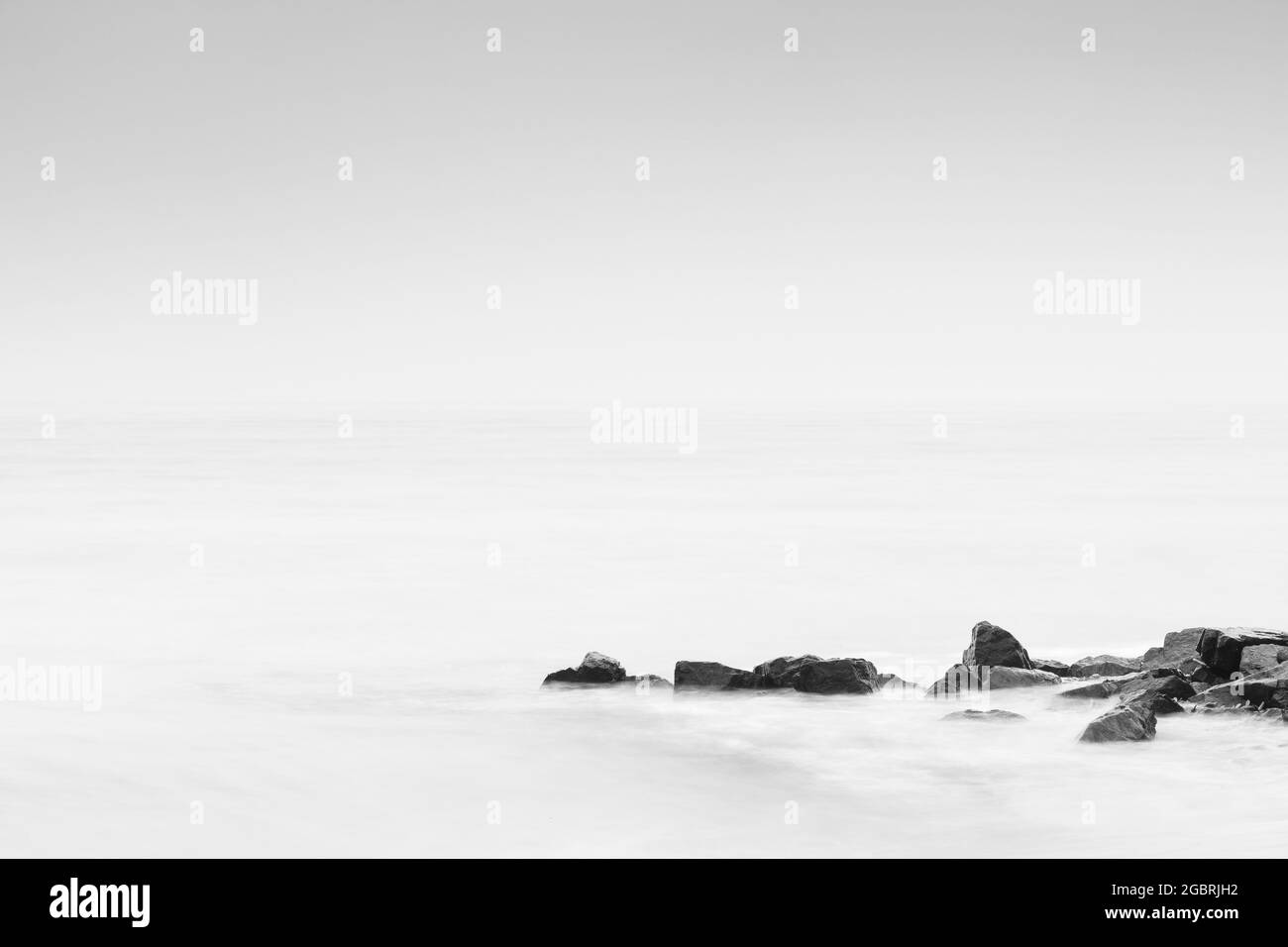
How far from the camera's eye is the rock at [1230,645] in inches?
423

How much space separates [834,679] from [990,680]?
1.29 m

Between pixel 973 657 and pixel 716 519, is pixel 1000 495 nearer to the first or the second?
pixel 716 519

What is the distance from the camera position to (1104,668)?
11867 mm

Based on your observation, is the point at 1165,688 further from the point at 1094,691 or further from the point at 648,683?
the point at 648,683

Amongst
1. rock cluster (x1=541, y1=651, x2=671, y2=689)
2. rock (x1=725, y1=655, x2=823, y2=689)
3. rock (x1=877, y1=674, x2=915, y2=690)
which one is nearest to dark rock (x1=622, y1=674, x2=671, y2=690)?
rock cluster (x1=541, y1=651, x2=671, y2=689)

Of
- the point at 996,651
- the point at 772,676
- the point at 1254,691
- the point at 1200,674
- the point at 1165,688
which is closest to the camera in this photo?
the point at 1254,691

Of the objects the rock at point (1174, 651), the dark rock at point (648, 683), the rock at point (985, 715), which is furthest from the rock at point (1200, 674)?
the dark rock at point (648, 683)

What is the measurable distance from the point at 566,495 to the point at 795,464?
15.9 m

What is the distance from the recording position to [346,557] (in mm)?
23750

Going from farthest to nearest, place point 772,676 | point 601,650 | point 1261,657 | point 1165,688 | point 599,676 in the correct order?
point 601,650, point 599,676, point 772,676, point 1261,657, point 1165,688

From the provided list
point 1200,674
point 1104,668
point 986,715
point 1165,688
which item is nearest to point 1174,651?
point 1104,668

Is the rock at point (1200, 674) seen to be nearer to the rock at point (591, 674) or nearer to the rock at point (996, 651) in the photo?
the rock at point (996, 651)

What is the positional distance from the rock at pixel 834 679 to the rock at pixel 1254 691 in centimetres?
258

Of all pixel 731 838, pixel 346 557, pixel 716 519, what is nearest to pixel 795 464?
pixel 716 519
